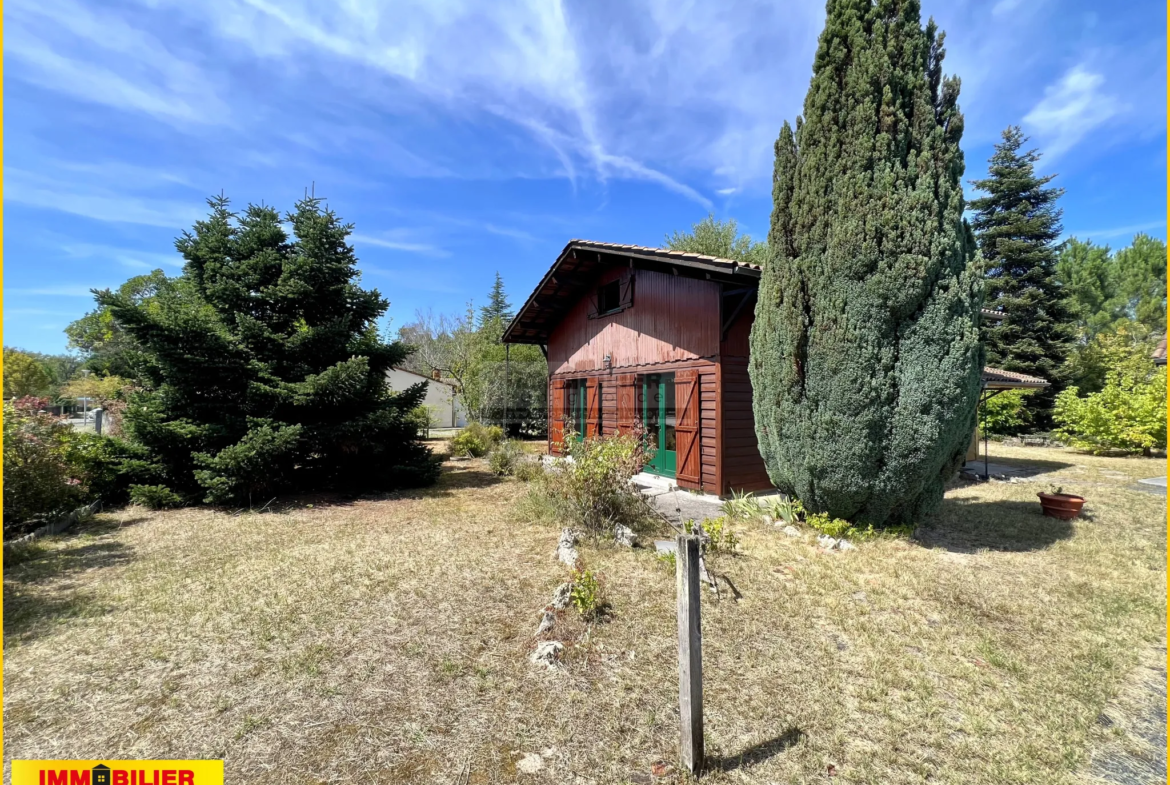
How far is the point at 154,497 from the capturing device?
7.18m

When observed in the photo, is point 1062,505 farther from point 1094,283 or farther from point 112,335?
point 1094,283

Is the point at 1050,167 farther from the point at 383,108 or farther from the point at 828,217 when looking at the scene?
the point at 383,108

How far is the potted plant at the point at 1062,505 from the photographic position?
617 centimetres

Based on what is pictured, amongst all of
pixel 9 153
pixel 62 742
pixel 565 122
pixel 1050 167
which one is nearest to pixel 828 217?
pixel 565 122

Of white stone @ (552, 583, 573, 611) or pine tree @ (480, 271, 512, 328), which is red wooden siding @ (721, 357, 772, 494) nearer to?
white stone @ (552, 583, 573, 611)

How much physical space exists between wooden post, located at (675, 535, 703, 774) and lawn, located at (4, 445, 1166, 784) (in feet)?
0.45

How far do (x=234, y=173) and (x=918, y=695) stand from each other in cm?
1019

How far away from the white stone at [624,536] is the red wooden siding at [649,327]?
3721 mm

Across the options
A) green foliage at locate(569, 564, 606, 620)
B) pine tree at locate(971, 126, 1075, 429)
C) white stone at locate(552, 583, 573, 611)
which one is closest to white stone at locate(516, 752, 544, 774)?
green foliage at locate(569, 564, 606, 620)

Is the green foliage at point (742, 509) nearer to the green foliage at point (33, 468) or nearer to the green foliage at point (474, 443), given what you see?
the green foliage at point (474, 443)

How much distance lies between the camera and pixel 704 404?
802 cm

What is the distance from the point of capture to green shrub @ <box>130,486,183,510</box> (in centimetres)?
713

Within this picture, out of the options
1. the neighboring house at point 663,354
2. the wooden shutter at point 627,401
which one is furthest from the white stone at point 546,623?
the wooden shutter at point 627,401

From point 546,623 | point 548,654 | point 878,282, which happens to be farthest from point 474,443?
point 878,282
